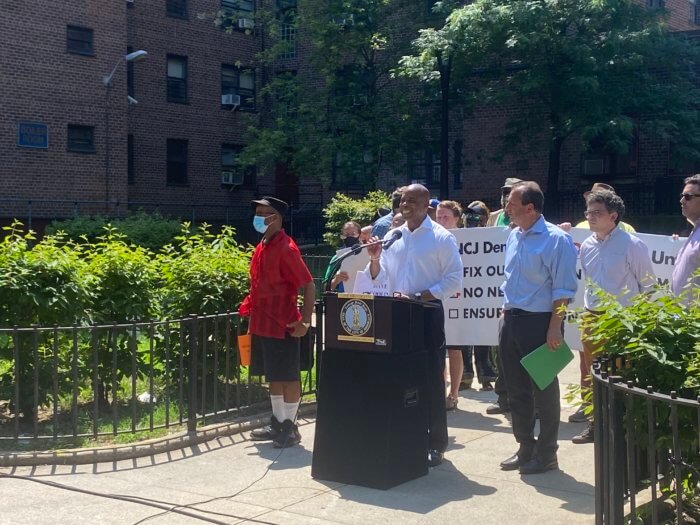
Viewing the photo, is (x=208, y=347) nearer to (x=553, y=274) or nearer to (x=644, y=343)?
(x=553, y=274)

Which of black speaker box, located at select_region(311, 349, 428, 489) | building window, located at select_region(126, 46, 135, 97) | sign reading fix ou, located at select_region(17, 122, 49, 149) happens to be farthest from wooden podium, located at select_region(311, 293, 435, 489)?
building window, located at select_region(126, 46, 135, 97)

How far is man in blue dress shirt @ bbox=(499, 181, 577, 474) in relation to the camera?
623cm

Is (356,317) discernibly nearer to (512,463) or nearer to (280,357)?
(280,357)

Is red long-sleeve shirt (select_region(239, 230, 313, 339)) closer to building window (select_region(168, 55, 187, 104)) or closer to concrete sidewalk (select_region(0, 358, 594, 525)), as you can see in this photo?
concrete sidewalk (select_region(0, 358, 594, 525))

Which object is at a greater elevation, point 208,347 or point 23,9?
point 23,9

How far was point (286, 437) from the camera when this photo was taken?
7324 mm

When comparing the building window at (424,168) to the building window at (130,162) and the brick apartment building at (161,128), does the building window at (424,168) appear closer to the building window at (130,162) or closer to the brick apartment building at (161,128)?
the brick apartment building at (161,128)

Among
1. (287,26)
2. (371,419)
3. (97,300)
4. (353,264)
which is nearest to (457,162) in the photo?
(287,26)

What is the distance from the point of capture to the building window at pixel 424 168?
29.8 metres

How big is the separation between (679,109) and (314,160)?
446 inches

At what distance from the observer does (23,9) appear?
2639 centimetres

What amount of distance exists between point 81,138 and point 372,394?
24083 mm

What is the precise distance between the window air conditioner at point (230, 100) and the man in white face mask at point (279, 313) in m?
27.2

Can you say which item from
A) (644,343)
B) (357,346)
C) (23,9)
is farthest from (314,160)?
(644,343)
